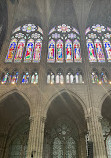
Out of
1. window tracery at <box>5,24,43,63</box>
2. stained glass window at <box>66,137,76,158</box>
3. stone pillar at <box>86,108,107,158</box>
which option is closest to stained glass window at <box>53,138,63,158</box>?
Result: stained glass window at <box>66,137,76,158</box>

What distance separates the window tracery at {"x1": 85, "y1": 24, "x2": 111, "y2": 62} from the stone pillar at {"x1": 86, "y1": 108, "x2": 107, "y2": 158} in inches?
222

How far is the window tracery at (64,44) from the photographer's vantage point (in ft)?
48.8

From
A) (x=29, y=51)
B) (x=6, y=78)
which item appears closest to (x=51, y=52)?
(x=29, y=51)

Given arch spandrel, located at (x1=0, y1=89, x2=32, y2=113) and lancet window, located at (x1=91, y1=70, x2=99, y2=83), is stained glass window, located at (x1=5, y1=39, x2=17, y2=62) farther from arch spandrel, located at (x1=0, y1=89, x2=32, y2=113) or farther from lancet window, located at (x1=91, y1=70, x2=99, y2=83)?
lancet window, located at (x1=91, y1=70, x2=99, y2=83)

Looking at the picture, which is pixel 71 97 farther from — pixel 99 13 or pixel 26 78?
pixel 99 13

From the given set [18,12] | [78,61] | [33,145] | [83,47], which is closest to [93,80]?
[78,61]

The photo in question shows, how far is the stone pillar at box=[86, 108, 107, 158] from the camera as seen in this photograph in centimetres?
965

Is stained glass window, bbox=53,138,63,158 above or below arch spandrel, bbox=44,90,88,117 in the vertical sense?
below

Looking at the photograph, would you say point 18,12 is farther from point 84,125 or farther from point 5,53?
point 84,125

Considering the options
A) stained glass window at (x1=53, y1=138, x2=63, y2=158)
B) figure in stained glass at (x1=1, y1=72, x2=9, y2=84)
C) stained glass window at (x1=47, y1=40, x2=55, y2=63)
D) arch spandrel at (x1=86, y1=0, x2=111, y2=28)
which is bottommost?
stained glass window at (x1=53, y1=138, x2=63, y2=158)

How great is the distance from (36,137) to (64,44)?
945 centimetres

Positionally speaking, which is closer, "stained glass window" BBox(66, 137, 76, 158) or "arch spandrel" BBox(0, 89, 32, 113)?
"arch spandrel" BBox(0, 89, 32, 113)

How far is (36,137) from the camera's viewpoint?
10141 mm

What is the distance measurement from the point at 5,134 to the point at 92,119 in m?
7.44
